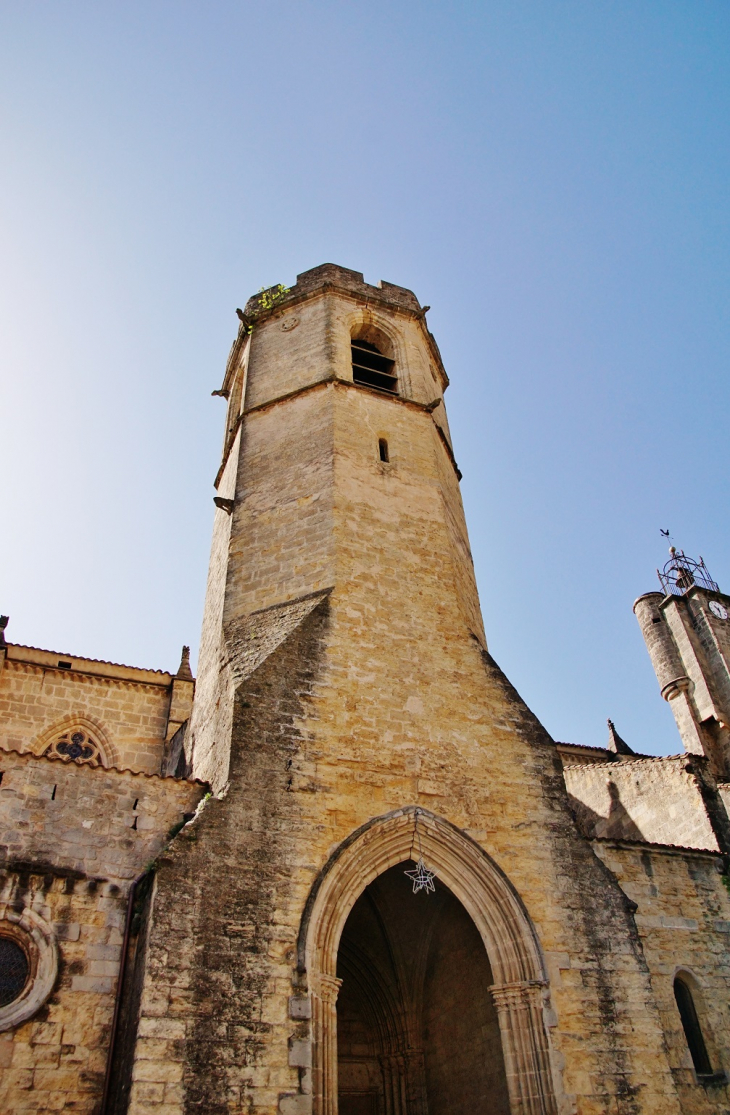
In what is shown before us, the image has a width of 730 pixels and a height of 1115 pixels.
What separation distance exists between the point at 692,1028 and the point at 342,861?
4547 mm

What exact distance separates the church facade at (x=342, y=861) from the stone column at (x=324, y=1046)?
0.08 ft

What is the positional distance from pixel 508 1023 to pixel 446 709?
2.85 m

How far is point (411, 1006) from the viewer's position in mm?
8828

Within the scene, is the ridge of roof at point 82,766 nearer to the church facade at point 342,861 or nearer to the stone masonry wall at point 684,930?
the church facade at point 342,861

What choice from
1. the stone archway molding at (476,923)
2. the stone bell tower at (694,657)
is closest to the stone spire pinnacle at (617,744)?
the stone bell tower at (694,657)

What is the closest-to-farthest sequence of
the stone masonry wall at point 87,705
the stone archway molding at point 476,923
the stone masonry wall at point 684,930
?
the stone archway molding at point 476,923, the stone masonry wall at point 684,930, the stone masonry wall at point 87,705

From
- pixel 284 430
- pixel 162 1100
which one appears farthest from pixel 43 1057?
pixel 284 430

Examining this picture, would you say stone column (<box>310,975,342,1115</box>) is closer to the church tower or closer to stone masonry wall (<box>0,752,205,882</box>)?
the church tower

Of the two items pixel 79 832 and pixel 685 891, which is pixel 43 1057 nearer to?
pixel 79 832

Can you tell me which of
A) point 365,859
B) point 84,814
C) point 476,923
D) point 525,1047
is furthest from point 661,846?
point 84,814

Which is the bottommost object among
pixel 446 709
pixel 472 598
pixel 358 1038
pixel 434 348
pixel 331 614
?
pixel 358 1038

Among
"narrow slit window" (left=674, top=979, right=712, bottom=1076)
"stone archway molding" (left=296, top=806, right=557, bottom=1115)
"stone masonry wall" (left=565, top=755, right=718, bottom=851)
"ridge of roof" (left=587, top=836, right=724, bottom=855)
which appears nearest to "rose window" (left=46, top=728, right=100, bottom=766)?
"stone archway molding" (left=296, top=806, right=557, bottom=1115)

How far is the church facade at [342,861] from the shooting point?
19.8ft

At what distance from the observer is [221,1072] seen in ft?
18.5
